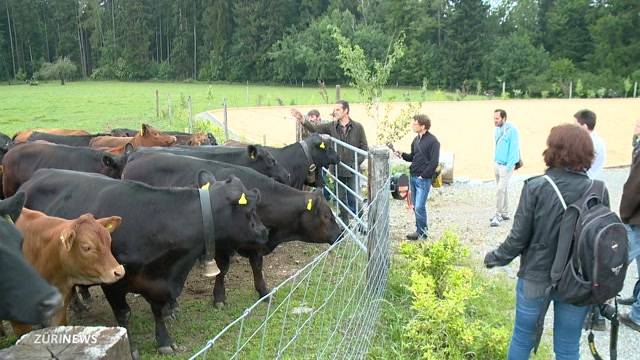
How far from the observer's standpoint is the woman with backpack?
3695mm

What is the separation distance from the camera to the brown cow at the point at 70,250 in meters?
4.30

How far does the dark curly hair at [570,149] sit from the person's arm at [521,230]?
10.4 inches

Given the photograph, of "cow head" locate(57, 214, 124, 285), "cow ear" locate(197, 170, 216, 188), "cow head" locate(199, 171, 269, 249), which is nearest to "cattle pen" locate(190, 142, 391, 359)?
"cow head" locate(199, 171, 269, 249)

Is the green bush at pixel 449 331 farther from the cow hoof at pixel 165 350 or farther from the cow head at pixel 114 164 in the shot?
the cow head at pixel 114 164

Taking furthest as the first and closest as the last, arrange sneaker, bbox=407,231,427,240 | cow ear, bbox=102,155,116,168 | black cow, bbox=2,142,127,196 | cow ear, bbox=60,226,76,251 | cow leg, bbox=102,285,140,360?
sneaker, bbox=407,231,427,240, black cow, bbox=2,142,127,196, cow ear, bbox=102,155,116,168, cow leg, bbox=102,285,140,360, cow ear, bbox=60,226,76,251

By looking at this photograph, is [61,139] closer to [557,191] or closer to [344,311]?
[344,311]

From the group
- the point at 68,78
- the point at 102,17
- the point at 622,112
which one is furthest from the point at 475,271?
the point at 102,17

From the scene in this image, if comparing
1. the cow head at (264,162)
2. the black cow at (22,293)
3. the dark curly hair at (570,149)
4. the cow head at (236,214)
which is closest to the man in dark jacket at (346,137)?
the cow head at (264,162)

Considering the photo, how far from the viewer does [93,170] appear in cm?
757

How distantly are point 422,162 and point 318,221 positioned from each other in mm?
2241

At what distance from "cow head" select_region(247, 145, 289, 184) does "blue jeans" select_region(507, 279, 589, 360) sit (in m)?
4.40

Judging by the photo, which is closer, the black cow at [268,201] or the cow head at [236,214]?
the cow head at [236,214]

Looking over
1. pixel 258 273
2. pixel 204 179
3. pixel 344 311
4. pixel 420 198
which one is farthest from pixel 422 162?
pixel 344 311

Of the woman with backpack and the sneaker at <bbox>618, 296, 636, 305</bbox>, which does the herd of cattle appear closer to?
the woman with backpack
